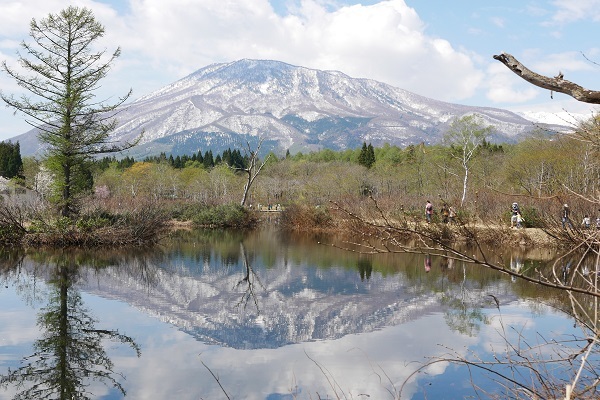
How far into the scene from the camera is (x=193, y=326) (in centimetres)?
1020

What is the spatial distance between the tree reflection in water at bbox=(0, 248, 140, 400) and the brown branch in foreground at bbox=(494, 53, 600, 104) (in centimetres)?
600

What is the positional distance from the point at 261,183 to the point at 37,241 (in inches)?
1896

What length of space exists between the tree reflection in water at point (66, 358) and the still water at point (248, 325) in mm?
26

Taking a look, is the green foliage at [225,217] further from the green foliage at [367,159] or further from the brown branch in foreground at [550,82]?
the green foliage at [367,159]

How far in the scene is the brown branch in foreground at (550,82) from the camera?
254 centimetres

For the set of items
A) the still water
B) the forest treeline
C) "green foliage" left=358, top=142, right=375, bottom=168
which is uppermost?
"green foliage" left=358, top=142, right=375, bottom=168

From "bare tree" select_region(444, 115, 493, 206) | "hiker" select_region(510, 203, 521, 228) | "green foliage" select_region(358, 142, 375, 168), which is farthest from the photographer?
"green foliage" select_region(358, 142, 375, 168)

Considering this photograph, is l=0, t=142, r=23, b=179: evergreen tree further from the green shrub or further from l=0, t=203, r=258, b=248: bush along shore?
l=0, t=203, r=258, b=248: bush along shore

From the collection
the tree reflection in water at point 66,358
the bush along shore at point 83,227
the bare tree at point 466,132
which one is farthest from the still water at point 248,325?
the bare tree at point 466,132

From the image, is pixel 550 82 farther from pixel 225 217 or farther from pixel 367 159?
pixel 367 159

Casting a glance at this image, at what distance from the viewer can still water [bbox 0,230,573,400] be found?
7.07 metres

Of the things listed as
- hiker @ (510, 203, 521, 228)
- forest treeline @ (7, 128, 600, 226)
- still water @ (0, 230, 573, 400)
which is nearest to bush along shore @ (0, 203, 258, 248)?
still water @ (0, 230, 573, 400)

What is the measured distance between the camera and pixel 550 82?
8.55 feet

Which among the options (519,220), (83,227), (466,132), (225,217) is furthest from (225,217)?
(466,132)
